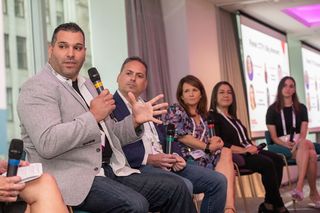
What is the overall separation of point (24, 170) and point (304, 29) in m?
7.68

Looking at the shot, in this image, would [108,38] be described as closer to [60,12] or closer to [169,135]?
[60,12]

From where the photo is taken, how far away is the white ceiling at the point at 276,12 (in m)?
6.71

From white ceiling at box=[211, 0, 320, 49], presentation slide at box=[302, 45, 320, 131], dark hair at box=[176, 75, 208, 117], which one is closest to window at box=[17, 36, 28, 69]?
dark hair at box=[176, 75, 208, 117]

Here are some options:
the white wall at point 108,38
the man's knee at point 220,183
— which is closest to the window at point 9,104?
the white wall at point 108,38

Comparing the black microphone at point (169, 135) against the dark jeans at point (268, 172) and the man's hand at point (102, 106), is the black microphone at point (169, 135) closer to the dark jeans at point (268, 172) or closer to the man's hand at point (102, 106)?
the man's hand at point (102, 106)

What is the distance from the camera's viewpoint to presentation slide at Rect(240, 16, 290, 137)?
725cm

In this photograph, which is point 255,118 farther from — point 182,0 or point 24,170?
point 24,170

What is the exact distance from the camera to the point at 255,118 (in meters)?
7.34

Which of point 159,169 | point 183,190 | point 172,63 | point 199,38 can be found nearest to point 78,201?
point 183,190

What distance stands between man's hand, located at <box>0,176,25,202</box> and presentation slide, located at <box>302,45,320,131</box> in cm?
827

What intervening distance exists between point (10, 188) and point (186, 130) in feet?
6.62

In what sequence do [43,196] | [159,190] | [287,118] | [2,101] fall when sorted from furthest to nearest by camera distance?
[287,118] < [2,101] < [159,190] < [43,196]

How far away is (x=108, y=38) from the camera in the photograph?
16.8 ft

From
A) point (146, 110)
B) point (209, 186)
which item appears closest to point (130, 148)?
point (146, 110)
